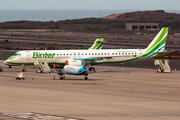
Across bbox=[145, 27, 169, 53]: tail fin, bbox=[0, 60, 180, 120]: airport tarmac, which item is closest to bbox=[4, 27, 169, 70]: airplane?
bbox=[145, 27, 169, 53]: tail fin

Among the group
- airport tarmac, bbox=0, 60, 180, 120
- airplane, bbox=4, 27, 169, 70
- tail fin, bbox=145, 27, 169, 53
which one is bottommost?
airport tarmac, bbox=0, 60, 180, 120

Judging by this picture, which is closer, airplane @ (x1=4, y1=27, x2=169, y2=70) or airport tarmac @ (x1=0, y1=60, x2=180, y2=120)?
airport tarmac @ (x1=0, y1=60, x2=180, y2=120)

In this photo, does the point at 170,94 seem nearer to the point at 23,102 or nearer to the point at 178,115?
the point at 178,115

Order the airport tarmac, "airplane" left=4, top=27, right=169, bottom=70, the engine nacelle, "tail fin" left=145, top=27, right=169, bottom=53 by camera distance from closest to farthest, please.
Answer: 1. the airport tarmac
2. the engine nacelle
3. "airplane" left=4, top=27, right=169, bottom=70
4. "tail fin" left=145, top=27, right=169, bottom=53

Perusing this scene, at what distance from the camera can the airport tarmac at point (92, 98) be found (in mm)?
26469

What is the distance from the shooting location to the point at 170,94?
39.5 meters

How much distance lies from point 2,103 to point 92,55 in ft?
116

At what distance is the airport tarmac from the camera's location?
26.5 m

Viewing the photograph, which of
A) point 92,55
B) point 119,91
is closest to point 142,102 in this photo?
point 119,91

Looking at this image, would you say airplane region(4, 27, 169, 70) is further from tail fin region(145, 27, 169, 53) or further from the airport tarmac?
the airport tarmac

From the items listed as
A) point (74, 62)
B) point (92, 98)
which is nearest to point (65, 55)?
point (74, 62)

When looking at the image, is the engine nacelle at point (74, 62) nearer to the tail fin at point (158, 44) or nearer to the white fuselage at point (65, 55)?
the white fuselage at point (65, 55)

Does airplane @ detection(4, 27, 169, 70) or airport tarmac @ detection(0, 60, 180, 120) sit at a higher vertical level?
airplane @ detection(4, 27, 169, 70)

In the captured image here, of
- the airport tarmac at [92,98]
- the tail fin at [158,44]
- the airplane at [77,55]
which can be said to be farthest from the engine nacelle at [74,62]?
the tail fin at [158,44]
